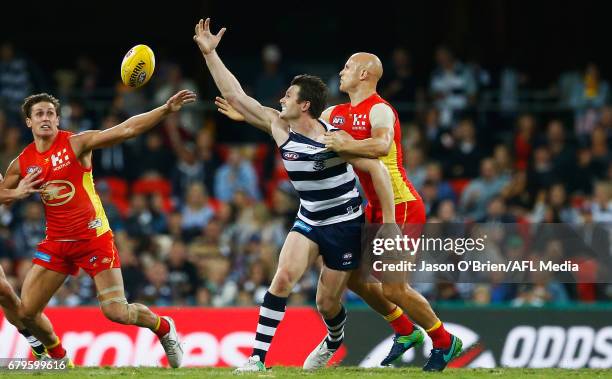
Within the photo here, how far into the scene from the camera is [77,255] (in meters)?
11.2

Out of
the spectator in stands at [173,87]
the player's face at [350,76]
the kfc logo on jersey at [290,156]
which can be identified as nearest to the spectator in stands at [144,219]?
the spectator in stands at [173,87]

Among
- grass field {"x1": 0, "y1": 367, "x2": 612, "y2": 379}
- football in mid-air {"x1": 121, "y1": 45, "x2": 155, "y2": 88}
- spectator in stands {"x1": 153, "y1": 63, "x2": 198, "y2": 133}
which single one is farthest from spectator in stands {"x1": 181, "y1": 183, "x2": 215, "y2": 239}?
football in mid-air {"x1": 121, "y1": 45, "x2": 155, "y2": 88}

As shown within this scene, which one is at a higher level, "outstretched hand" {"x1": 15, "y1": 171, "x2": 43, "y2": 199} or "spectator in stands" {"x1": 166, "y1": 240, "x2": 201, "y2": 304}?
"outstretched hand" {"x1": 15, "y1": 171, "x2": 43, "y2": 199}

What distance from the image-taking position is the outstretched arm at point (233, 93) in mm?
10883

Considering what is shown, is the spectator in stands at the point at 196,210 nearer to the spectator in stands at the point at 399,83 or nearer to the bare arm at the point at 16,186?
the spectator in stands at the point at 399,83

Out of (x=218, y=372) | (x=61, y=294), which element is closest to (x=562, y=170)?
(x=61, y=294)

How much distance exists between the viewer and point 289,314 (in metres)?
14.3

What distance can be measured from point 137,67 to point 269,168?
8017 mm

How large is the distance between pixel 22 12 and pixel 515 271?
1104cm

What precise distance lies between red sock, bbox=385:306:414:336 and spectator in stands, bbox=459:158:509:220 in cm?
627

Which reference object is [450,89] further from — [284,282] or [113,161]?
[284,282]

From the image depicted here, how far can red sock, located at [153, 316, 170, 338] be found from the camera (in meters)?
11.6

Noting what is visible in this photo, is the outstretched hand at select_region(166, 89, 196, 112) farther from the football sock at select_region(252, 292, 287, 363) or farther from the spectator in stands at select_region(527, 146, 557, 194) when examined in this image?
the spectator in stands at select_region(527, 146, 557, 194)

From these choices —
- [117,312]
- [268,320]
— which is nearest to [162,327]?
[117,312]
